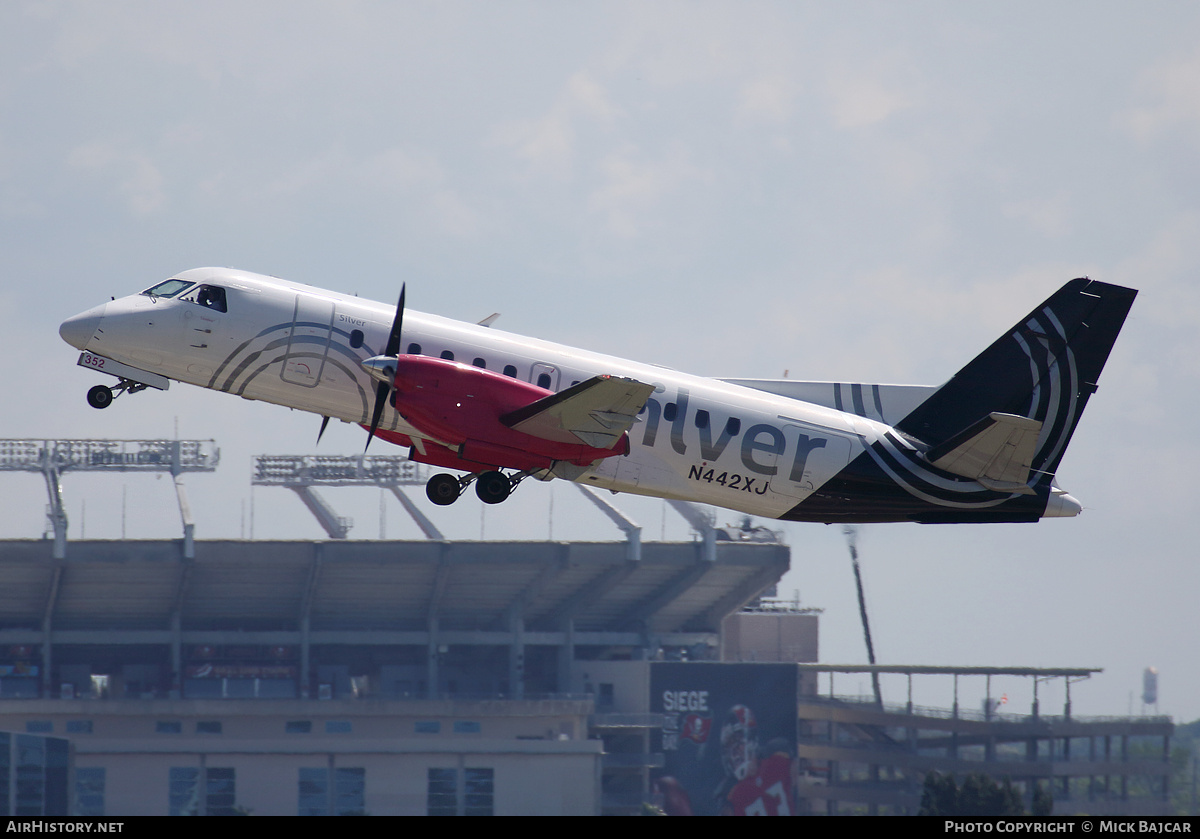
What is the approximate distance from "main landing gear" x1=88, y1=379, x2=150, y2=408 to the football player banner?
52.2 meters

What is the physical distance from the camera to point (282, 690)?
7975cm

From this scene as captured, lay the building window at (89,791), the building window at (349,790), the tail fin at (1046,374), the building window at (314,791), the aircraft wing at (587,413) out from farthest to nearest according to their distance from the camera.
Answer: the building window at (349,790) < the building window at (314,791) < the building window at (89,791) < the tail fin at (1046,374) < the aircraft wing at (587,413)

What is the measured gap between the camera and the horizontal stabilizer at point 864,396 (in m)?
26.8

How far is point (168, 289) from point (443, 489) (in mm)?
6396

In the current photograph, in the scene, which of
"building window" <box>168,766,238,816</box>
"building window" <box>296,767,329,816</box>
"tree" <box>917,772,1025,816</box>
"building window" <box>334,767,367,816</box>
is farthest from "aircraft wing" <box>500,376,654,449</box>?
"building window" <box>168,766,238,816</box>

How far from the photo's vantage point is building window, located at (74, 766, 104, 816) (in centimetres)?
5150

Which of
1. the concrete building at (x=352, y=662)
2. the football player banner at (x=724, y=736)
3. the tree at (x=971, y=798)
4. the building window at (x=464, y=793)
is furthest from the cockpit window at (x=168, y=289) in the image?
the football player banner at (x=724, y=736)

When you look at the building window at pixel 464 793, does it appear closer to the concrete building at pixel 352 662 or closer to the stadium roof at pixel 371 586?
the concrete building at pixel 352 662

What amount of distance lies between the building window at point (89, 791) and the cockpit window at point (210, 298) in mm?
35223

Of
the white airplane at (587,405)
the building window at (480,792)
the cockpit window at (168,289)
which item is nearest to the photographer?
the white airplane at (587,405)

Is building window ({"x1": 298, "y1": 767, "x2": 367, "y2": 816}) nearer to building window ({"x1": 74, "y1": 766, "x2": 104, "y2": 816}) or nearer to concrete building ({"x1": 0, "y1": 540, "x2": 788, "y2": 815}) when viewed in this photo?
concrete building ({"x1": 0, "y1": 540, "x2": 788, "y2": 815})

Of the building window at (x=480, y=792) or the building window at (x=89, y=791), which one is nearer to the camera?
the building window at (x=89, y=791)

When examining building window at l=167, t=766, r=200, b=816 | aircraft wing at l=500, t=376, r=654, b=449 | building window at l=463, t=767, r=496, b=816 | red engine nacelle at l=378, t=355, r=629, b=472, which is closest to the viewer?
aircraft wing at l=500, t=376, r=654, b=449
